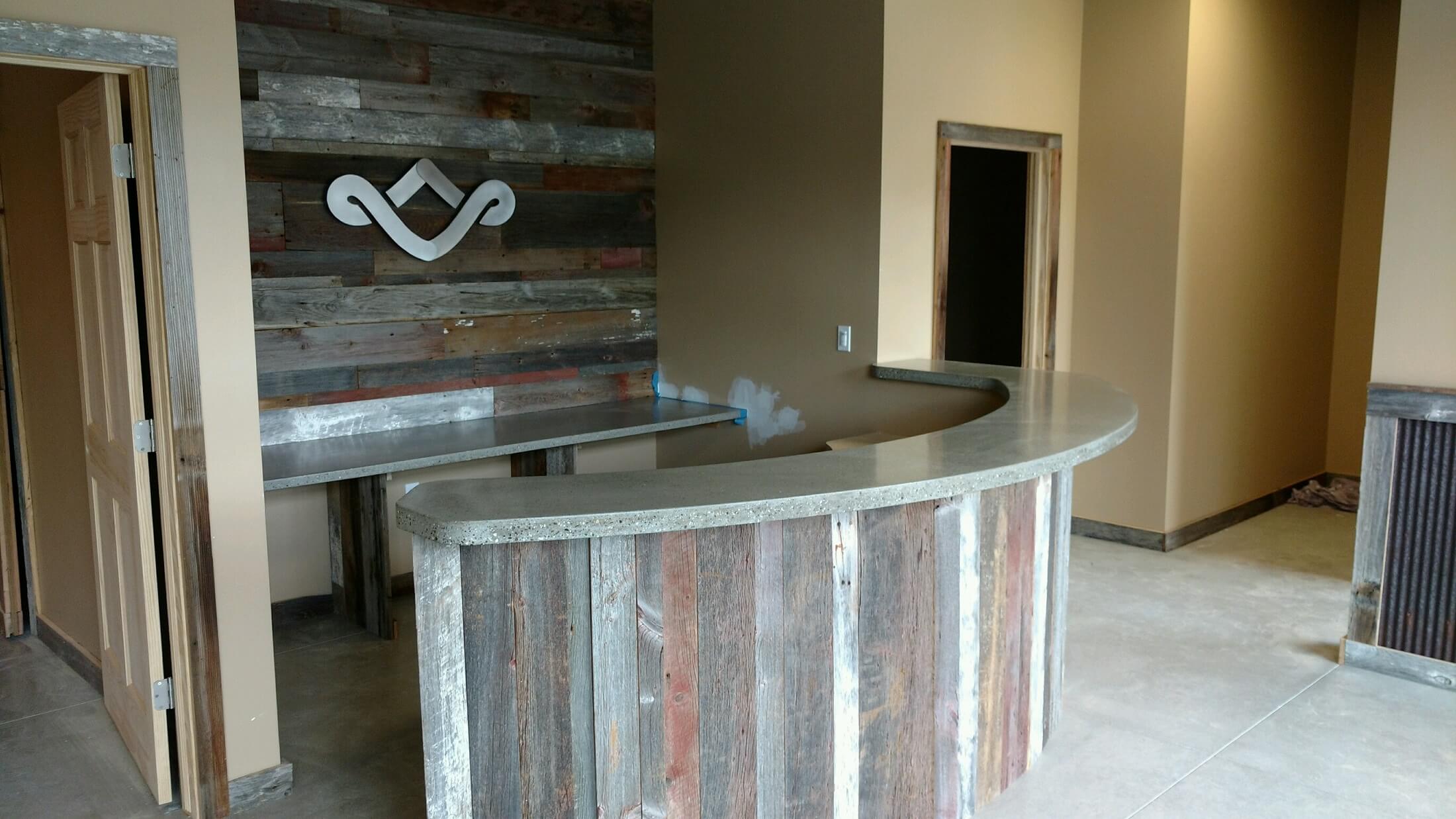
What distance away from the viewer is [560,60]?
16.6 feet

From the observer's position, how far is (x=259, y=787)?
3.01 m

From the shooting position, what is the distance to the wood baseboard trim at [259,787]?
9.75 feet

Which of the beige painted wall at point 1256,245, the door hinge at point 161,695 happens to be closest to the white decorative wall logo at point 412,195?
the door hinge at point 161,695

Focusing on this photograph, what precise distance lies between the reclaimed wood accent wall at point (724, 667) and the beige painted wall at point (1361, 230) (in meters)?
4.67

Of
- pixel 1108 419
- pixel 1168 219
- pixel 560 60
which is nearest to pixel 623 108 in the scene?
pixel 560 60

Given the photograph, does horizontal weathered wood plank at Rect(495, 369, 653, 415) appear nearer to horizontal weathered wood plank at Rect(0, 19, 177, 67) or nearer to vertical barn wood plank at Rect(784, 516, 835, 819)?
horizontal weathered wood plank at Rect(0, 19, 177, 67)

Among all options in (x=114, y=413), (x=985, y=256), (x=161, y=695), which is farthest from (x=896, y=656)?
(x=985, y=256)

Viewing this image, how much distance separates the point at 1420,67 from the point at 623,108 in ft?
10.7

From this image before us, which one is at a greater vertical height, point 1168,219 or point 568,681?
point 1168,219

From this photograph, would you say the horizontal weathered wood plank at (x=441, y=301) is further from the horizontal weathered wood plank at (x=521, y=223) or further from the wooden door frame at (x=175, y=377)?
the wooden door frame at (x=175, y=377)

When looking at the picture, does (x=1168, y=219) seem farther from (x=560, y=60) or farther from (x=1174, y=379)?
(x=560, y=60)

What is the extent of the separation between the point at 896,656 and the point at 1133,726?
139cm

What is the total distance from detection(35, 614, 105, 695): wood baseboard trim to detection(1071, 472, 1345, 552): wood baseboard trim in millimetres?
4291

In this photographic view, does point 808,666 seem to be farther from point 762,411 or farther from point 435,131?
point 435,131
